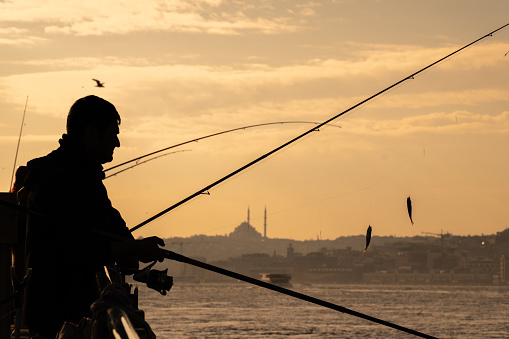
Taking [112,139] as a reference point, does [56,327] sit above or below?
below

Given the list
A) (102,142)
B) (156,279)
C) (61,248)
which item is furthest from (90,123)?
(156,279)

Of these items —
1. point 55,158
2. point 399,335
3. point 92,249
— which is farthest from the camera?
point 399,335

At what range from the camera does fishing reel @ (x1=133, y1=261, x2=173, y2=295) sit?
3945 mm

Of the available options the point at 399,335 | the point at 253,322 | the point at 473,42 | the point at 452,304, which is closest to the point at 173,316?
the point at 253,322

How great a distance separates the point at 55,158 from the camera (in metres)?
3.67

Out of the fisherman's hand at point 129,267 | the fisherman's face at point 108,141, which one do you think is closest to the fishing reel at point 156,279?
the fisherman's hand at point 129,267

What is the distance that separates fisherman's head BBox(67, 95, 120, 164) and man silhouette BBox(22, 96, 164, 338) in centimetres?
13

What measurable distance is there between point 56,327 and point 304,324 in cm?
9077

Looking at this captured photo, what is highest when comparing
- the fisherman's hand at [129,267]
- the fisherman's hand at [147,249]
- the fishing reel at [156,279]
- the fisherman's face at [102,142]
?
the fisherman's face at [102,142]

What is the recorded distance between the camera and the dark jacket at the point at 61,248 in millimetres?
3424

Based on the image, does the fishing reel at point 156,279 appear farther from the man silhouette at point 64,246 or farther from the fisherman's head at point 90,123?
the fisherman's head at point 90,123

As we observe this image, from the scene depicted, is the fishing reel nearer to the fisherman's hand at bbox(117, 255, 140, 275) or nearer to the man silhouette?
the fisherman's hand at bbox(117, 255, 140, 275)

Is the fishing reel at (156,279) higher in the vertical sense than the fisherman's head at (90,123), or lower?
lower

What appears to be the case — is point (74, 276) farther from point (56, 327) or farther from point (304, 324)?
point (304, 324)
